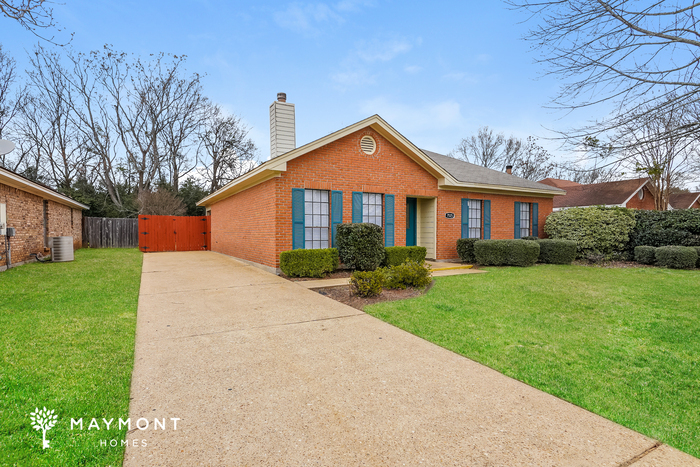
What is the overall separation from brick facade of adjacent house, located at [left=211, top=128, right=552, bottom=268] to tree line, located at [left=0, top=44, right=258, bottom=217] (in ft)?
42.5

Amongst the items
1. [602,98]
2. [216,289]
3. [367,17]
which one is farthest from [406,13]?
[216,289]

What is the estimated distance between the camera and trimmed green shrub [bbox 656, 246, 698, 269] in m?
10.9

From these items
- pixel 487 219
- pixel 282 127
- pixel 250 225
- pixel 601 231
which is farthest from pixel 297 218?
pixel 601 231

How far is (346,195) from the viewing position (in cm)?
1045

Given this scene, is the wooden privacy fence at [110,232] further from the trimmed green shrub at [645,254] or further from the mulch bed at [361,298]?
the trimmed green shrub at [645,254]

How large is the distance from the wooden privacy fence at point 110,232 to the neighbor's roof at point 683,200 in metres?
43.1

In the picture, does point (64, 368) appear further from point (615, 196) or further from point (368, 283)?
point (615, 196)

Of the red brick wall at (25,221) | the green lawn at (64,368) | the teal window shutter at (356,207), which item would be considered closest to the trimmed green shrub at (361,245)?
the teal window shutter at (356,207)

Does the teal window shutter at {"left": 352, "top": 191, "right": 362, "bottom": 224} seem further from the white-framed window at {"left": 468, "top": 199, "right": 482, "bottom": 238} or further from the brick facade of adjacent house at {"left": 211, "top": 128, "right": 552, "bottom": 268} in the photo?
the white-framed window at {"left": 468, "top": 199, "right": 482, "bottom": 238}

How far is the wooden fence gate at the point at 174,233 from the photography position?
60.7 ft

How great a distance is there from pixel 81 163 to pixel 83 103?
14.0ft

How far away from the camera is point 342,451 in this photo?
7.13ft

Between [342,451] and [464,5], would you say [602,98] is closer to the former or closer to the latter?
[464,5]

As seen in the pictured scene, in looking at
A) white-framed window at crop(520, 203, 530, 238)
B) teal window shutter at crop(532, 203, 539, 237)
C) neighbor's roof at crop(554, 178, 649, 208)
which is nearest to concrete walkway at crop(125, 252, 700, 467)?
white-framed window at crop(520, 203, 530, 238)
